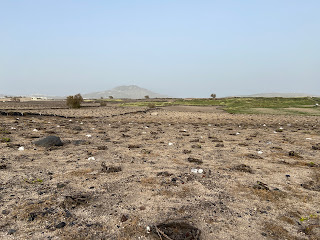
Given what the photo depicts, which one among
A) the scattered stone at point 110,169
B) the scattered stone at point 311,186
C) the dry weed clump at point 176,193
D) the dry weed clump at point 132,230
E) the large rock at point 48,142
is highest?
the large rock at point 48,142

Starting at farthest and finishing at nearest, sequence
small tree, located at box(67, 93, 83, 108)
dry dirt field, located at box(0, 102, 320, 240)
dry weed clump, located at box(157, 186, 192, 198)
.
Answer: small tree, located at box(67, 93, 83, 108), dry weed clump, located at box(157, 186, 192, 198), dry dirt field, located at box(0, 102, 320, 240)

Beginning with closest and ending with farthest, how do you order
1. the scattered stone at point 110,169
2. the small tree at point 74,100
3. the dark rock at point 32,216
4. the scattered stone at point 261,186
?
the dark rock at point 32,216
the scattered stone at point 261,186
the scattered stone at point 110,169
the small tree at point 74,100

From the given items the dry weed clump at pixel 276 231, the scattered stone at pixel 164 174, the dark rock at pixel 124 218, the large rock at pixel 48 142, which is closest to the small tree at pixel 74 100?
the large rock at pixel 48 142

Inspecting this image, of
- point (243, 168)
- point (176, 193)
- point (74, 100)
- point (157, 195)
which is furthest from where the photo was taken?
point (74, 100)

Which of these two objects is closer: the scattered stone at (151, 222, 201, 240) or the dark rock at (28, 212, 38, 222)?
the scattered stone at (151, 222, 201, 240)

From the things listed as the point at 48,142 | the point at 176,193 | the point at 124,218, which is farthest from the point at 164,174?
the point at 48,142

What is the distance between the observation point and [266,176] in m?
6.87

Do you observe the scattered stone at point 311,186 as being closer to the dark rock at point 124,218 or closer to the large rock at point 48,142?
the dark rock at point 124,218

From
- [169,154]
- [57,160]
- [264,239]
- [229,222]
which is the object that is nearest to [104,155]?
[57,160]

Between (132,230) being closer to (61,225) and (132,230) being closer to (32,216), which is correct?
(61,225)

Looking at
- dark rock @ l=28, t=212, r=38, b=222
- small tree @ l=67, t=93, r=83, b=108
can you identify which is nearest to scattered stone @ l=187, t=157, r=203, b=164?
dark rock @ l=28, t=212, r=38, b=222

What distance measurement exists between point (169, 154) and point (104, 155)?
2.92 metres

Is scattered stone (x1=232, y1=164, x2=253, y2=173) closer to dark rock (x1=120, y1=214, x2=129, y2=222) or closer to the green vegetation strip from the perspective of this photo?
dark rock (x1=120, y1=214, x2=129, y2=222)

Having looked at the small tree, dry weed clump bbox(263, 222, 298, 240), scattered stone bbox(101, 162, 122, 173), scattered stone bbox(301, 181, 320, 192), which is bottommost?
dry weed clump bbox(263, 222, 298, 240)
